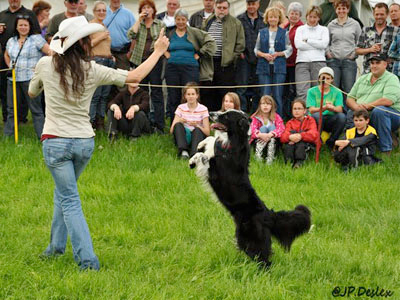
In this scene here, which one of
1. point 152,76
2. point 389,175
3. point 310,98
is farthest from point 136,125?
point 389,175

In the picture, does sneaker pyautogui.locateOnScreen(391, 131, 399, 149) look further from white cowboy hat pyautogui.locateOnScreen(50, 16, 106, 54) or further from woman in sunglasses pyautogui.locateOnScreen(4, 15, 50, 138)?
white cowboy hat pyautogui.locateOnScreen(50, 16, 106, 54)

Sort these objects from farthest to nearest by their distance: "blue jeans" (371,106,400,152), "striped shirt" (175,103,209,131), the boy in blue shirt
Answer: "striped shirt" (175,103,209,131), "blue jeans" (371,106,400,152), the boy in blue shirt

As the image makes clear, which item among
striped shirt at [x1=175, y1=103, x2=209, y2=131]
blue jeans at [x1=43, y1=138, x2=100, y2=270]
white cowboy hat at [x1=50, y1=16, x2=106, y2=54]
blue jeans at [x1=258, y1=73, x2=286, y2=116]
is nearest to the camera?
white cowboy hat at [x1=50, y1=16, x2=106, y2=54]

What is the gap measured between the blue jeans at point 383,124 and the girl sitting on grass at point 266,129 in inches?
56.4

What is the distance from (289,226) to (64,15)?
6.84 m

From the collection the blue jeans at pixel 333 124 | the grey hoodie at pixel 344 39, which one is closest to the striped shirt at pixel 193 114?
the blue jeans at pixel 333 124

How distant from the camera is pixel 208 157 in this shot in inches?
222

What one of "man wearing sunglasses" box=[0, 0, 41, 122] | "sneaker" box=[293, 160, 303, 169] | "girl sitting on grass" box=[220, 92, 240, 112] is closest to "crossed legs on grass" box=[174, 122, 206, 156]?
"girl sitting on grass" box=[220, 92, 240, 112]

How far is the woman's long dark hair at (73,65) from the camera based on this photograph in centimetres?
457

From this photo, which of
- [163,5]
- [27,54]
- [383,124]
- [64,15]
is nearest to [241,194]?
[383,124]

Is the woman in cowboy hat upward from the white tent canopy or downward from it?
downward

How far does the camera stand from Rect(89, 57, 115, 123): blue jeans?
394 inches

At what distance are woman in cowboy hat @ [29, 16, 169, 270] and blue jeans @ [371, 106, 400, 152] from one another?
5.22 m

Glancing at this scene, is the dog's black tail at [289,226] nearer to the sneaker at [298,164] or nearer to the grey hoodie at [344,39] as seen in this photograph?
the sneaker at [298,164]
